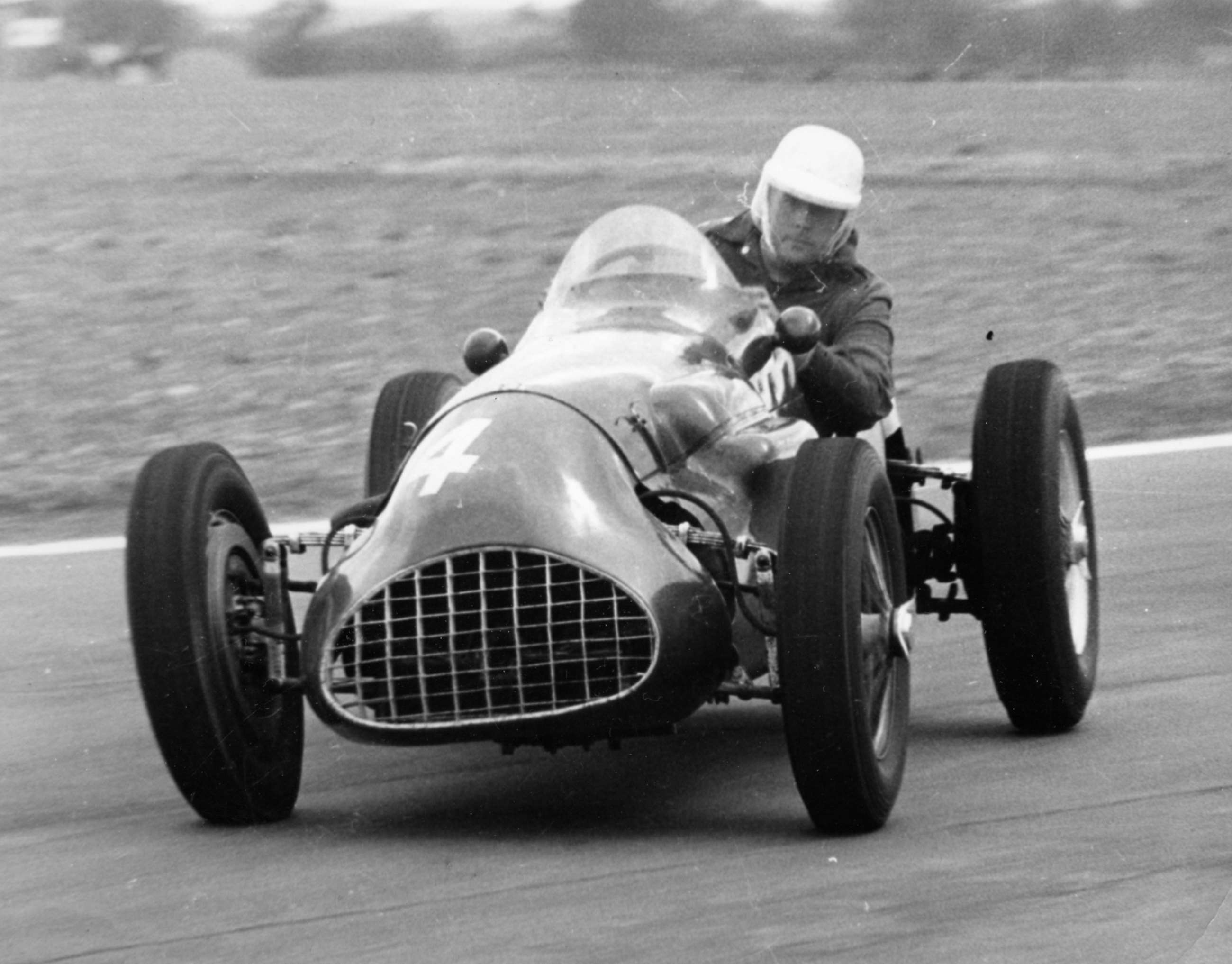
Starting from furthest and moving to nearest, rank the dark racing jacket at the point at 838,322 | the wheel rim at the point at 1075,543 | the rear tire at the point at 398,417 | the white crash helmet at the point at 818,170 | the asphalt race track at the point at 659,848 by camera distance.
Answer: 1. the rear tire at the point at 398,417
2. the white crash helmet at the point at 818,170
3. the wheel rim at the point at 1075,543
4. the dark racing jacket at the point at 838,322
5. the asphalt race track at the point at 659,848

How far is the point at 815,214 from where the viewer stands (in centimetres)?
733

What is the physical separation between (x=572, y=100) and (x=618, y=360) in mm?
16638

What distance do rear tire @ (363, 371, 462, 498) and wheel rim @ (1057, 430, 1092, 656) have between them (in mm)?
1836

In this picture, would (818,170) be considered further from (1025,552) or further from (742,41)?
(742,41)

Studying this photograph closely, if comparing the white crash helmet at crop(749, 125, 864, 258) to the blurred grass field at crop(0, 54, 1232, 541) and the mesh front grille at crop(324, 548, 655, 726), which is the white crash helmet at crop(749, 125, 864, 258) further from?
the blurred grass field at crop(0, 54, 1232, 541)

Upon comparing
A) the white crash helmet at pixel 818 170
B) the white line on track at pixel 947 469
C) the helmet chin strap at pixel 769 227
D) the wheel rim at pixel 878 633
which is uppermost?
the white crash helmet at pixel 818 170

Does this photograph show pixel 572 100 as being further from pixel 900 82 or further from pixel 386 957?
pixel 386 957

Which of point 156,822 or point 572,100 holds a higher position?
point 156,822

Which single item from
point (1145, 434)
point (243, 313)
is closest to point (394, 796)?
point (1145, 434)

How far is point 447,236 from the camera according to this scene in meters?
18.2

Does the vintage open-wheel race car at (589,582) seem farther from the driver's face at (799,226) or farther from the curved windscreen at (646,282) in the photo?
the driver's face at (799,226)

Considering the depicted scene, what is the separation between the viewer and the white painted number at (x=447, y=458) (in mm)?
5586

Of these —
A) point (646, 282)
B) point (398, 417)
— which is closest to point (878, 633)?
point (646, 282)

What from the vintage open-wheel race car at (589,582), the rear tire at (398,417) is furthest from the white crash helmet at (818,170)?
the rear tire at (398,417)
